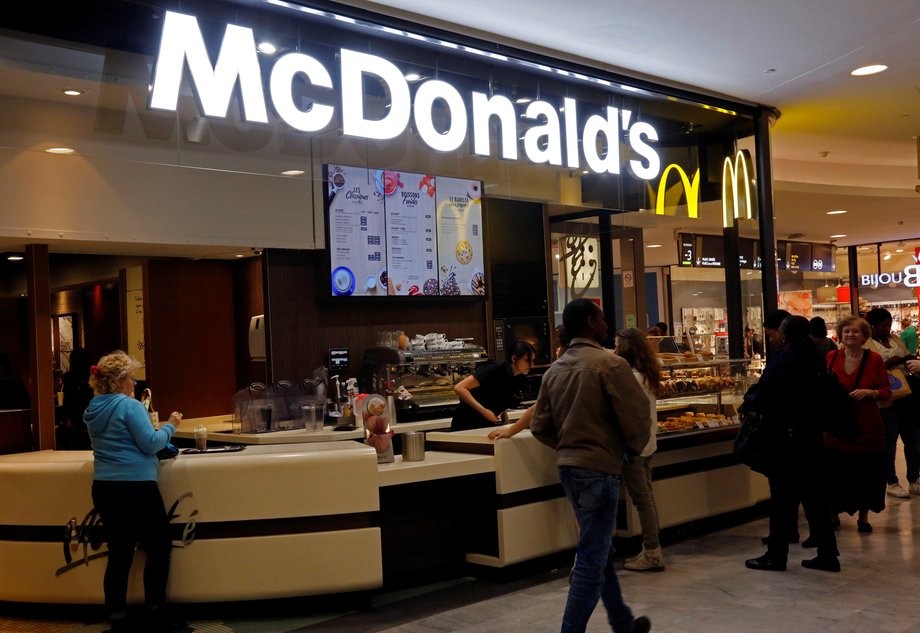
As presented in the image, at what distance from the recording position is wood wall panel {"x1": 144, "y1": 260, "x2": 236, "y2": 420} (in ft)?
25.6

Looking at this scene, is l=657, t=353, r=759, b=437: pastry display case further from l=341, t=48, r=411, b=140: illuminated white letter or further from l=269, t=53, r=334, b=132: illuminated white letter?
l=269, t=53, r=334, b=132: illuminated white letter

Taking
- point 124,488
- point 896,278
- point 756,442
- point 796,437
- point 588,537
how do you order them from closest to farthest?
point 588,537, point 124,488, point 796,437, point 756,442, point 896,278

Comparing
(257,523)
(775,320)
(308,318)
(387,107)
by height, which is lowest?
(257,523)

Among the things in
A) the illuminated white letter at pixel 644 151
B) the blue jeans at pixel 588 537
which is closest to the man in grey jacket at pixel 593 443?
the blue jeans at pixel 588 537

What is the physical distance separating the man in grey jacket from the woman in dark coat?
1740 millimetres

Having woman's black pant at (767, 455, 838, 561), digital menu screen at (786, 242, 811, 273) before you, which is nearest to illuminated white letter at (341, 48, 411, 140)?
woman's black pant at (767, 455, 838, 561)

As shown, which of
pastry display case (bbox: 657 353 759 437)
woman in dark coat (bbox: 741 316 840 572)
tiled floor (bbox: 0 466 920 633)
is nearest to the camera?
tiled floor (bbox: 0 466 920 633)

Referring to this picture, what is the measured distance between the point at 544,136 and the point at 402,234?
2.20m

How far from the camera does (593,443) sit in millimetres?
3615

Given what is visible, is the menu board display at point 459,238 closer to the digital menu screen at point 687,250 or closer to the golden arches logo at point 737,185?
the golden arches logo at point 737,185

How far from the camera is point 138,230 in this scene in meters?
6.61

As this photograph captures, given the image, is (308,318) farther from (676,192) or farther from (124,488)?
(124,488)

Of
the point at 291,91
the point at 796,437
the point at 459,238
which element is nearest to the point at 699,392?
the point at 796,437

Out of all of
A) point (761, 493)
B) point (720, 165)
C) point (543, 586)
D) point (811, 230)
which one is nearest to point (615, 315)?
point (720, 165)
